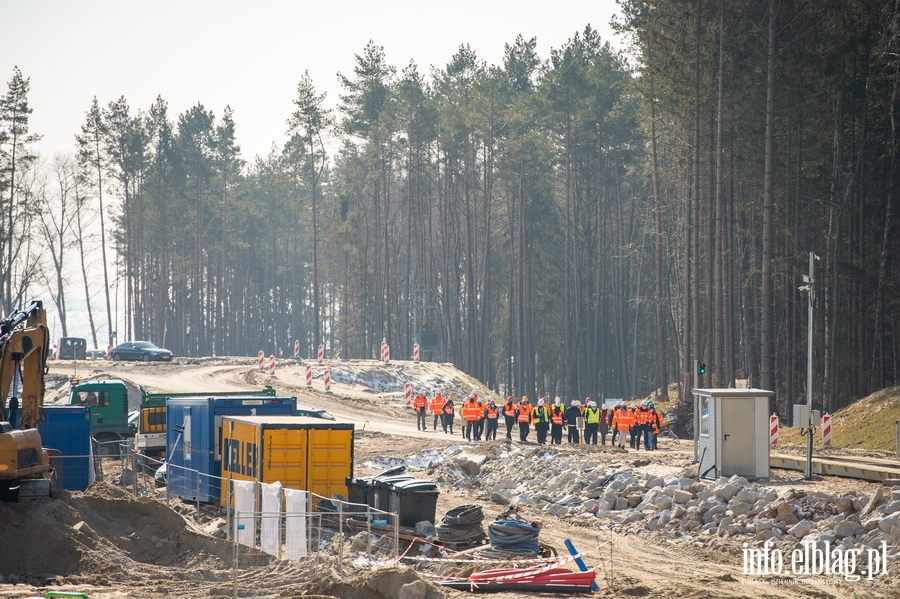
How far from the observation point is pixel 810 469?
20.6 m

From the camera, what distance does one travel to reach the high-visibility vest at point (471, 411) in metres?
35.1

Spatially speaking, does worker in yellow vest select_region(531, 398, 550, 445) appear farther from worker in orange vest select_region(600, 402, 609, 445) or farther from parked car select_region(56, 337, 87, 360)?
parked car select_region(56, 337, 87, 360)

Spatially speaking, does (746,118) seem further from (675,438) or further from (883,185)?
(675,438)

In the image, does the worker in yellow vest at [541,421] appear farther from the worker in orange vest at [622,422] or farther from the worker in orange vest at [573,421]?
the worker in orange vest at [622,422]

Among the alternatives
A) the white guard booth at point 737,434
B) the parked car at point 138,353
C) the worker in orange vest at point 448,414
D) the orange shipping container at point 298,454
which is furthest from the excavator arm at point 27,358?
the parked car at point 138,353

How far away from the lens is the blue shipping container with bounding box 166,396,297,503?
20703mm

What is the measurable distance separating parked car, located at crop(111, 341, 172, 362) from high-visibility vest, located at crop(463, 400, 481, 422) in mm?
29040

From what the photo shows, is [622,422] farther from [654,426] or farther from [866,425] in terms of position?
[866,425]

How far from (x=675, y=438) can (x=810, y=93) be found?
14356 millimetres

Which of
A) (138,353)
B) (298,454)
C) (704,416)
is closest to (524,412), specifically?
(704,416)

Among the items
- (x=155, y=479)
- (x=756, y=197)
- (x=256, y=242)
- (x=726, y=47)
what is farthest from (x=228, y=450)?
(x=256, y=242)

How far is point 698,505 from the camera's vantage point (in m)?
19.6

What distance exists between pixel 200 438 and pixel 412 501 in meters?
6.44

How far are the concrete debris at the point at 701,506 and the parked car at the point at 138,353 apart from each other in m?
37.4
